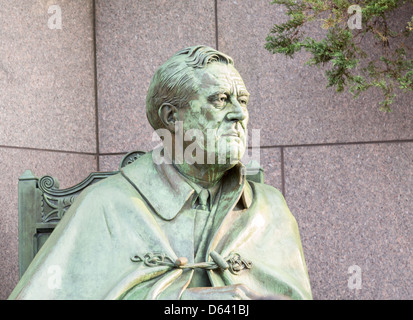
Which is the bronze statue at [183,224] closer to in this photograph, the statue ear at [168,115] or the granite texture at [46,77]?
the statue ear at [168,115]

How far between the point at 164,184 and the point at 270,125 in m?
2.30

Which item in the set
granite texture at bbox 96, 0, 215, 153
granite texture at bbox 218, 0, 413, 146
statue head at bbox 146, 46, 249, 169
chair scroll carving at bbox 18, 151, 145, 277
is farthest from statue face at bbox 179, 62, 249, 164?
granite texture at bbox 96, 0, 215, 153

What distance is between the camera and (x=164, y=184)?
133 inches

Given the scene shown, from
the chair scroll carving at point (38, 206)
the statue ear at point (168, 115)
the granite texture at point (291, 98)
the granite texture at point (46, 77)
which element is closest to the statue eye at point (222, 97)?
the statue ear at point (168, 115)

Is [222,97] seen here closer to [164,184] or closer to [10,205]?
[164,184]

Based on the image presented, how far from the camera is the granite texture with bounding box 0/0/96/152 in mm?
4934

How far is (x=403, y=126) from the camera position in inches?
213

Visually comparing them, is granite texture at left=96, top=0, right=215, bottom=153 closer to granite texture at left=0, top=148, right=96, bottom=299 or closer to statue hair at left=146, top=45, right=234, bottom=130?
granite texture at left=0, top=148, right=96, bottom=299

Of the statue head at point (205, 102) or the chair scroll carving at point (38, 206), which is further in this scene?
the chair scroll carving at point (38, 206)

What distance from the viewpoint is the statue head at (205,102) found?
3.27m

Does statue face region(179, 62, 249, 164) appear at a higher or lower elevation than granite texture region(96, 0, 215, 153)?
lower

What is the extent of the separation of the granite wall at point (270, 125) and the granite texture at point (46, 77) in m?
0.01

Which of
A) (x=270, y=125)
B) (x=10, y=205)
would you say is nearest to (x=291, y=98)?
(x=270, y=125)

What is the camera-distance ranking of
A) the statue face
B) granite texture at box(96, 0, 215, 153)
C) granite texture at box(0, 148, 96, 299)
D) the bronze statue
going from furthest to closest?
granite texture at box(96, 0, 215, 153) < granite texture at box(0, 148, 96, 299) < the statue face < the bronze statue
